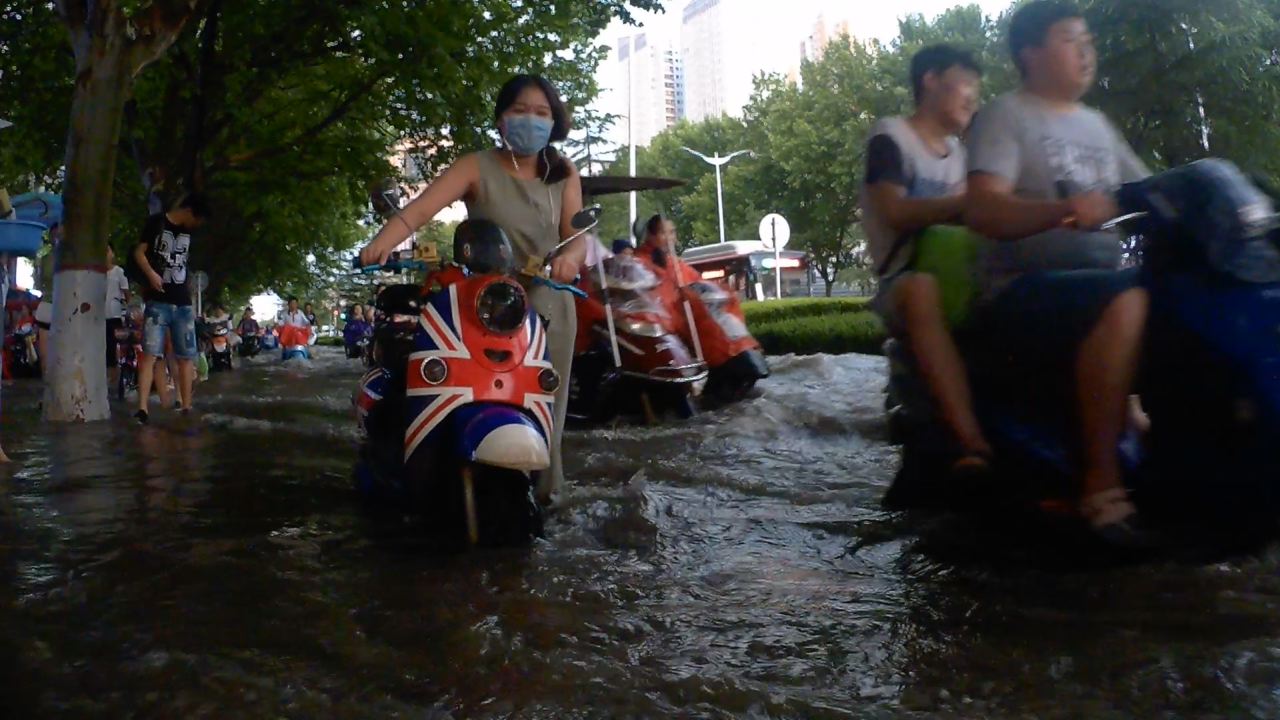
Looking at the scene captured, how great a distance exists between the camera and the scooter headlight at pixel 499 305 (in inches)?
175

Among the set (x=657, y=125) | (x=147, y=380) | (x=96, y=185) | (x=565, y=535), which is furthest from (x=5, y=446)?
(x=657, y=125)

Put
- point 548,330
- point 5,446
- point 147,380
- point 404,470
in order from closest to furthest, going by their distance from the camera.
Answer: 1. point 404,470
2. point 548,330
3. point 5,446
4. point 147,380

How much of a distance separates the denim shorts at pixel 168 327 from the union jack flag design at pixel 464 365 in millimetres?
6058

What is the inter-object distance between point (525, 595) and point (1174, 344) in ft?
6.43

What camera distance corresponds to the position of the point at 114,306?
1280 cm

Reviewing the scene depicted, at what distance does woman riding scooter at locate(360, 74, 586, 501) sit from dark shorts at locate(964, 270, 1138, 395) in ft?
5.34

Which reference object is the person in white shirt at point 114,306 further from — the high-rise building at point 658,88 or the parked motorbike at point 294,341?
the high-rise building at point 658,88

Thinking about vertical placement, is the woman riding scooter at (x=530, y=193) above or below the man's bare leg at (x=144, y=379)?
above

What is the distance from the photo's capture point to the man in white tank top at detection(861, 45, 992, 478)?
4.03 meters

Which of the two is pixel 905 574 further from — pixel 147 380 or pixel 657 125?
pixel 657 125

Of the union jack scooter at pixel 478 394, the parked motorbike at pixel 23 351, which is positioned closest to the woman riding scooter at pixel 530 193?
the union jack scooter at pixel 478 394

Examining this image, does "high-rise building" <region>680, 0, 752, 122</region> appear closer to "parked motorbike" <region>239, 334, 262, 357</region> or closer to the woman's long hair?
"parked motorbike" <region>239, 334, 262, 357</region>

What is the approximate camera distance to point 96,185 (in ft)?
34.2

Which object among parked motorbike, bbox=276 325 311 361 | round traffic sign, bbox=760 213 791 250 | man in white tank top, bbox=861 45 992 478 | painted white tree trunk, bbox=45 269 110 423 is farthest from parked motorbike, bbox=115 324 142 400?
parked motorbike, bbox=276 325 311 361
